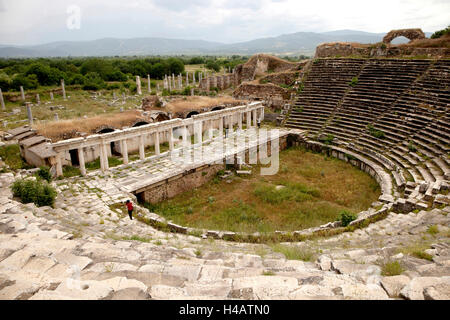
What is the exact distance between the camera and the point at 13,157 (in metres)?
16.1

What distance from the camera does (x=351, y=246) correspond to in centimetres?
834

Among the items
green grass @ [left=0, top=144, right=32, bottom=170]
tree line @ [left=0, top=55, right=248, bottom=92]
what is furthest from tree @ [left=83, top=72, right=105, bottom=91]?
green grass @ [left=0, top=144, right=32, bottom=170]

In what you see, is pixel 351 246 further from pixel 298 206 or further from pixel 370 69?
pixel 370 69

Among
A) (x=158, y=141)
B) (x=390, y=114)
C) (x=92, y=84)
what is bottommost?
(x=158, y=141)

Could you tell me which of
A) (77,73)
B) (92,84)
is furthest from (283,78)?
(77,73)

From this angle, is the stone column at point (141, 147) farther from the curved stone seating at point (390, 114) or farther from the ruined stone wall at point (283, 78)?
the ruined stone wall at point (283, 78)

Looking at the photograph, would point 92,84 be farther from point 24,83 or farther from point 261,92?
point 261,92

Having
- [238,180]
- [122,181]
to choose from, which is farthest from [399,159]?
[122,181]

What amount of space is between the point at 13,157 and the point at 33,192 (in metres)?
7.56

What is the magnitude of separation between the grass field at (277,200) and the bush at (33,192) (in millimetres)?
4305

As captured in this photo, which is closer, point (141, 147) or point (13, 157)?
point (13, 157)

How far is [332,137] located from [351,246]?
1326 cm

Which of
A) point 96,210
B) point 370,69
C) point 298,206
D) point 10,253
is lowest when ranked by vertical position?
point 298,206

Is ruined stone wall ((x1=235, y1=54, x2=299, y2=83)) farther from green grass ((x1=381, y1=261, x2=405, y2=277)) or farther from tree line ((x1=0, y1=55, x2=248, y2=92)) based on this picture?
green grass ((x1=381, y1=261, x2=405, y2=277))
